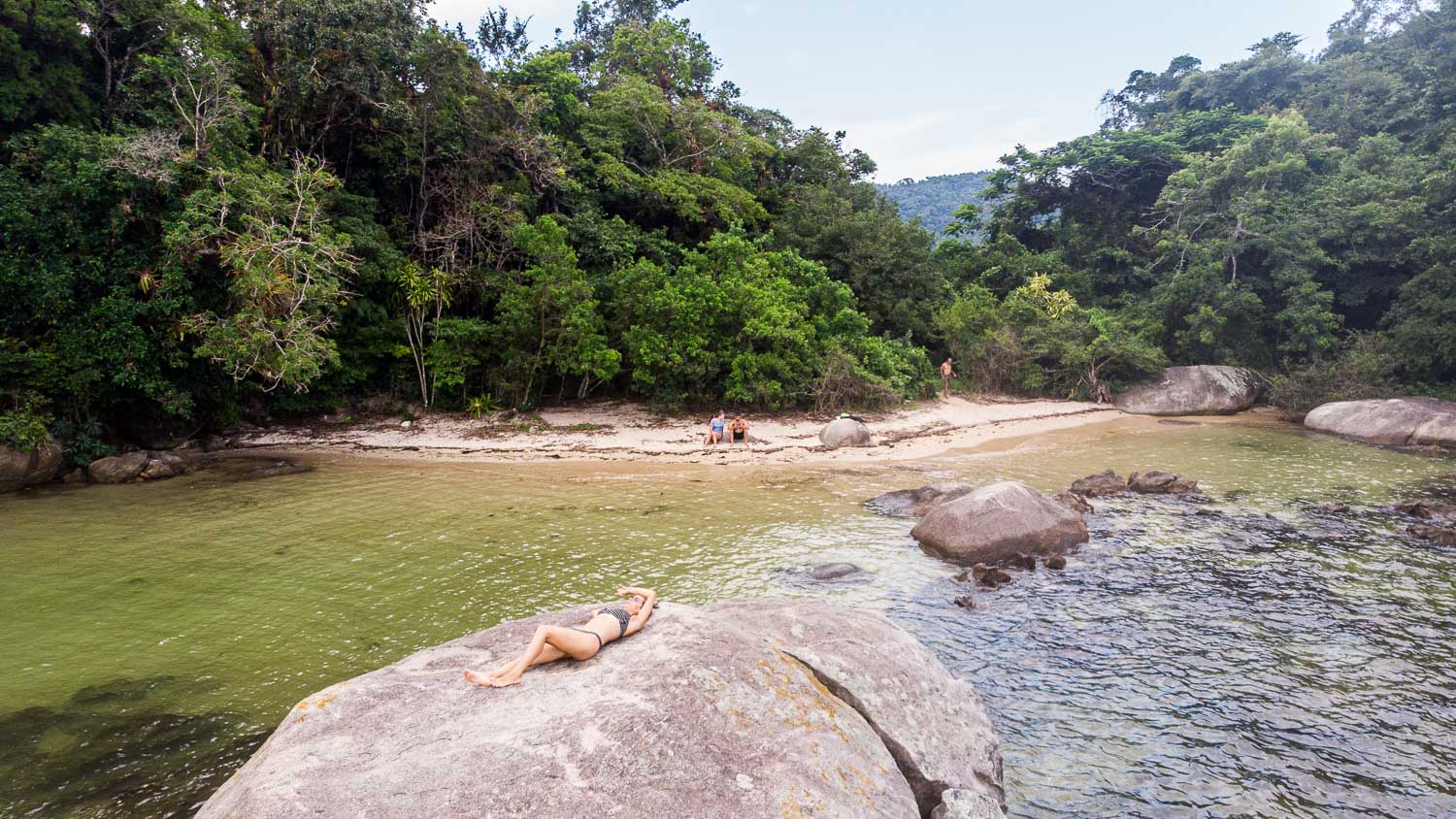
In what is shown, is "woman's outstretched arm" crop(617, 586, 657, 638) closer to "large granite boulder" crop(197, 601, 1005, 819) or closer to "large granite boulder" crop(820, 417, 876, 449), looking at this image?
"large granite boulder" crop(197, 601, 1005, 819)

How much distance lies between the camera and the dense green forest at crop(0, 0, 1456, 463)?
1600 centimetres

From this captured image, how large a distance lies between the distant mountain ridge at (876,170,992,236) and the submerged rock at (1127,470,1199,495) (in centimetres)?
8199

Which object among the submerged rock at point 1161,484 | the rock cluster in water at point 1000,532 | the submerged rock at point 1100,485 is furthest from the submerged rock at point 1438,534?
the rock cluster in water at point 1000,532

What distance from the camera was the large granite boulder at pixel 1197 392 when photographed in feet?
93.5

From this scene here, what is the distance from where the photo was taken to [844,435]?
1984 cm

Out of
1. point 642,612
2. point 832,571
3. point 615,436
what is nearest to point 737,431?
point 615,436

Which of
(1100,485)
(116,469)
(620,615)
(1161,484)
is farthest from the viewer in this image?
(116,469)

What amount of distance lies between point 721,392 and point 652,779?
1996 cm

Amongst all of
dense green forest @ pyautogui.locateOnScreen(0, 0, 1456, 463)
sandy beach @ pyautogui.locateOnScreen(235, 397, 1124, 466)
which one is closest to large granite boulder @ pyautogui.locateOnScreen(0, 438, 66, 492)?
dense green forest @ pyautogui.locateOnScreen(0, 0, 1456, 463)

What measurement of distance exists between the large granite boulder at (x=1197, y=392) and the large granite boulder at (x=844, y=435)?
16.0m

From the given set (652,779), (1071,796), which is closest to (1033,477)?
(1071,796)

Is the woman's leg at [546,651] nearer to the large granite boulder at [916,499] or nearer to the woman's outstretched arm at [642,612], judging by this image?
the woman's outstretched arm at [642,612]

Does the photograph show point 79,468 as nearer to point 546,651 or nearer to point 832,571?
point 832,571

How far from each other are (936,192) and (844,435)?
92.8m
